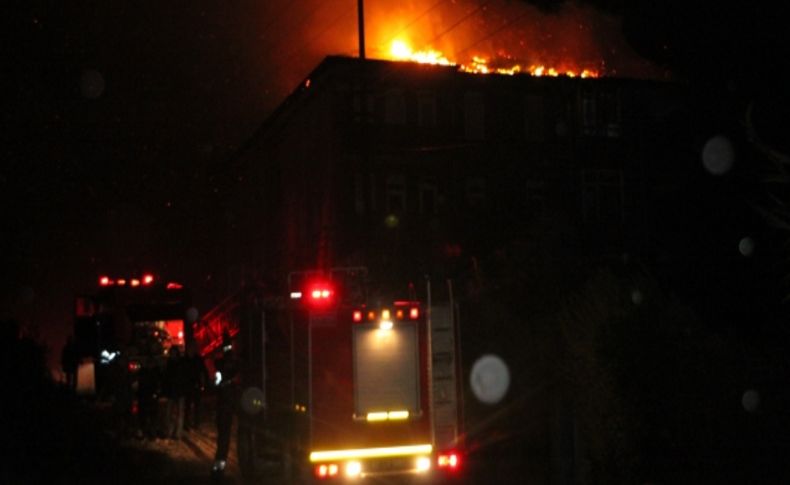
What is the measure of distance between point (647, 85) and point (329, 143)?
45.9ft

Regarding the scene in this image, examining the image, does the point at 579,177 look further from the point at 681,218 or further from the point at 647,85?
the point at 681,218

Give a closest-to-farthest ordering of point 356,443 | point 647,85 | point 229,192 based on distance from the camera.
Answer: point 356,443, point 647,85, point 229,192

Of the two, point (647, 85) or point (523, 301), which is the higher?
point (647, 85)

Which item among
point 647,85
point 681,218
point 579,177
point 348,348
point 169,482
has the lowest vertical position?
point 169,482

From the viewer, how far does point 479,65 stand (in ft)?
136

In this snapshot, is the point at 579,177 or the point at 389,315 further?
the point at 579,177

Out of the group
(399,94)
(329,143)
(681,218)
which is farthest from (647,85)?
(681,218)

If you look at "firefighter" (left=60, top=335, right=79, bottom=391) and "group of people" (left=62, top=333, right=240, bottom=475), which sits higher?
"firefighter" (left=60, top=335, right=79, bottom=391)

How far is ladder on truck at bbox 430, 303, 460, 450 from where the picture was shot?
478 inches

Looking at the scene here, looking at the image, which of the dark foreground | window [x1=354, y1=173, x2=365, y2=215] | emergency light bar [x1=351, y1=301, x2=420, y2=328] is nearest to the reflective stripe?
emergency light bar [x1=351, y1=301, x2=420, y2=328]

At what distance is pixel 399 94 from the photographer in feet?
125

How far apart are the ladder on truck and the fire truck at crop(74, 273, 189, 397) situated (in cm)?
1719

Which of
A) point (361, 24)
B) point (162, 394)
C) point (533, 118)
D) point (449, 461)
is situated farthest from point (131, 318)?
point (449, 461)

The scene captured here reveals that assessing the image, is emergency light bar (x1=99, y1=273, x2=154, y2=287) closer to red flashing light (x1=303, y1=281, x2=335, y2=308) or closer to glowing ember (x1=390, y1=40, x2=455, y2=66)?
glowing ember (x1=390, y1=40, x2=455, y2=66)
